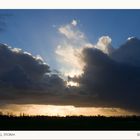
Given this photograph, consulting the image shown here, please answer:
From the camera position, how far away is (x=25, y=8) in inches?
789

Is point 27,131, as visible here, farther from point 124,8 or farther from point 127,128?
point 124,8

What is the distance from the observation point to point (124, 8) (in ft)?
65.4

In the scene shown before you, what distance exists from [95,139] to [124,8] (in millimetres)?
5008

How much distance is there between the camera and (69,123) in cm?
1989

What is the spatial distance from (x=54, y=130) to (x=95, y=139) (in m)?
1.50

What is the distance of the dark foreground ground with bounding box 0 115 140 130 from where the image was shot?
1933 centimetres

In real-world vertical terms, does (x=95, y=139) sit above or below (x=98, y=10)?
below

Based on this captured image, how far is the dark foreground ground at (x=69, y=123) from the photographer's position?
63.4 feet

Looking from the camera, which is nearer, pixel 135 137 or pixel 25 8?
pixel 135 137

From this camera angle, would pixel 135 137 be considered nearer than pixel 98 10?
Yes
